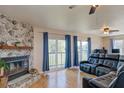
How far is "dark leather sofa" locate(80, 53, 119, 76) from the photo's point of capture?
5.10 metres

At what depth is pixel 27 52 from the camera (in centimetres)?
512

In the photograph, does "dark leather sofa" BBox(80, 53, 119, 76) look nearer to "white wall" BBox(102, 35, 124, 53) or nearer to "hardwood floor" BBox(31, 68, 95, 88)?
"hardwood floor" BBox(31, 68, 95, 88)

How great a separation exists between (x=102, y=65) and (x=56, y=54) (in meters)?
2.63

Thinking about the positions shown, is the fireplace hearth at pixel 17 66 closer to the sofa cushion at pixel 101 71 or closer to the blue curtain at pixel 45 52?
the blue curtain at pixel 45 52

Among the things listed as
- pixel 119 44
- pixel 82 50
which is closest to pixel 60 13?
pixel 82 50

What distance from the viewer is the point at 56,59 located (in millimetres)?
7066

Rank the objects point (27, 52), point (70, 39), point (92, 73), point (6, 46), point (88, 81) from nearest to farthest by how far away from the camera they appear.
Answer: point (88, 81) < point (6, 46) < point (27, 52) < point (92, 73) < point (70, 39)

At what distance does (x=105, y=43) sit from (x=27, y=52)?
273 inches

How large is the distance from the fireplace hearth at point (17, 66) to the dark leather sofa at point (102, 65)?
114 inches

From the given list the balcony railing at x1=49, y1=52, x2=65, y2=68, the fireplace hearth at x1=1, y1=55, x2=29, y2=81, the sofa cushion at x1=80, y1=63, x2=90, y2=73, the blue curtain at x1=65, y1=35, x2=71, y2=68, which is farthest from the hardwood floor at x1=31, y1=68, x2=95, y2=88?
the blue curtain at x1=65, y1=35, x2=71, y2=68

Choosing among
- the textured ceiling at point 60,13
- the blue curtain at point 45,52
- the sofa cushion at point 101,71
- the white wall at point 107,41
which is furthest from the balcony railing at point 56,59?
the white wall at point 107,41
